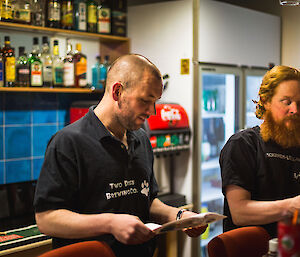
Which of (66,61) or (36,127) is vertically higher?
(66,61)

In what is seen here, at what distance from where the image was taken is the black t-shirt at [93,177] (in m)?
1.64

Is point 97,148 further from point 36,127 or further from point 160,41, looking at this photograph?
point 160,41

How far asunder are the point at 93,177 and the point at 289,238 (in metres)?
0.86

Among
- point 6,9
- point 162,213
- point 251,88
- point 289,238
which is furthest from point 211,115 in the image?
point 289,238

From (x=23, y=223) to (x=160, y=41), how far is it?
1.82 metres

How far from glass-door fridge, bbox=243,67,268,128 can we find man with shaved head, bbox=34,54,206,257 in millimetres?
2401

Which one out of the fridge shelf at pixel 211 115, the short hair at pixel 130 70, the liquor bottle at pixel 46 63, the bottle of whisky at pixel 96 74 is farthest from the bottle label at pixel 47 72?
the short hair at pixel 130 70

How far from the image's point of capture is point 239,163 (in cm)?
192

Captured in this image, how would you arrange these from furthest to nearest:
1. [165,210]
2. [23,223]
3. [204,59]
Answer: [204,59], [23,223], [165,210]

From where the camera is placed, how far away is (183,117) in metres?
3.56

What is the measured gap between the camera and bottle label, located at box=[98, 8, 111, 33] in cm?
363

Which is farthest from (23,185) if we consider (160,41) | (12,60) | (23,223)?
(160,41)

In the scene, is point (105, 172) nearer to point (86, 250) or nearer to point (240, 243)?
point (86, 250)

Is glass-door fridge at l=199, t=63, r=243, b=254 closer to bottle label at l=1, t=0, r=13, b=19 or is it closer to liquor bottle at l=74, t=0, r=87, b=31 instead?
liquor bottle at l=74, t=0, r=87, b=31
